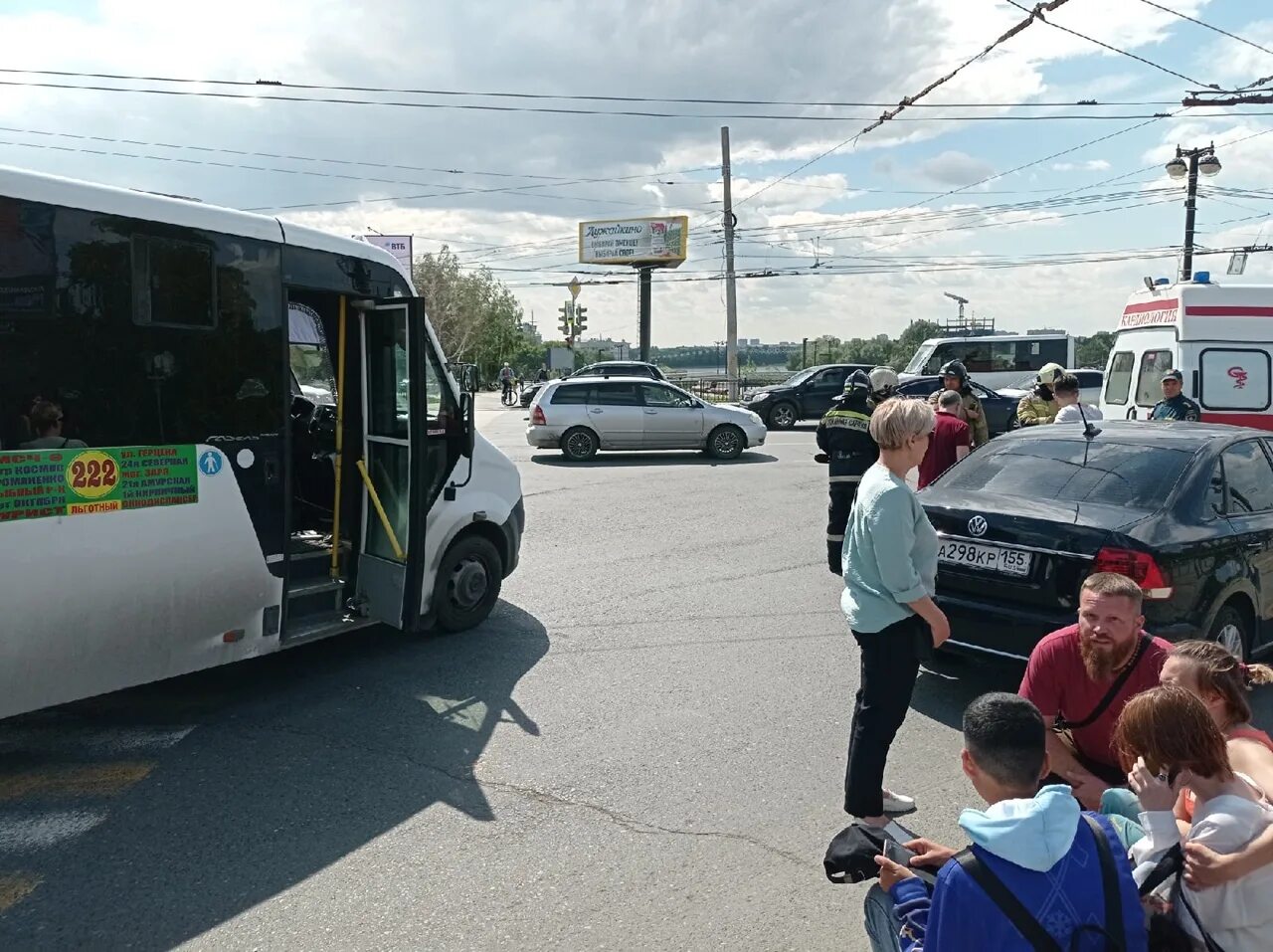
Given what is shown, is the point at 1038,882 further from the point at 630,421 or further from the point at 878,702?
the point at 630,421

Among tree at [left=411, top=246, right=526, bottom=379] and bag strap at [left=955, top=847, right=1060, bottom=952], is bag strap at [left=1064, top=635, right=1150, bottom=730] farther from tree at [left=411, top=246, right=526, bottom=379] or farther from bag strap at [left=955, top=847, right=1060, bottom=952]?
tree at [left=411, top=246, right=526, bottom=379]

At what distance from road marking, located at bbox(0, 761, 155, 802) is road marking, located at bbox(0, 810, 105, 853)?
7.4 inches

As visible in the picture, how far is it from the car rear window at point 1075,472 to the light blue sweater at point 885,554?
6.46 feet

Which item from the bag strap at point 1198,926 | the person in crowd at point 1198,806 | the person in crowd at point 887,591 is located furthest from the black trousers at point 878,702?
the bag strap at point 1198,926

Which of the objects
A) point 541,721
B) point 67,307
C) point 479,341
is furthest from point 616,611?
point 479,341

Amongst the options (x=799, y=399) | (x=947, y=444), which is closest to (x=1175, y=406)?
(x=947, y=444)

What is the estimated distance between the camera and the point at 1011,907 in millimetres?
1916

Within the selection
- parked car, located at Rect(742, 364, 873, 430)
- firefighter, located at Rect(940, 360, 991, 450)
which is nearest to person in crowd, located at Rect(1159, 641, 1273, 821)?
firefighter, located at Rect(940, 360, 991, 450)

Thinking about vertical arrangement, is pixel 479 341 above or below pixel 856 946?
above

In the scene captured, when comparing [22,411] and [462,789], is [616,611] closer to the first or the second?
[462,789]

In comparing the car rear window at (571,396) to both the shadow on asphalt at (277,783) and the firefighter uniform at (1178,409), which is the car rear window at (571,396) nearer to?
the firefighter uniform at (1178,409)

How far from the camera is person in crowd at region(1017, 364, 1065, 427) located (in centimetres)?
916

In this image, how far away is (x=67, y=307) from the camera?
4.38 metres

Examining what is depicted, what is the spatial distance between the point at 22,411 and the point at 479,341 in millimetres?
58651
